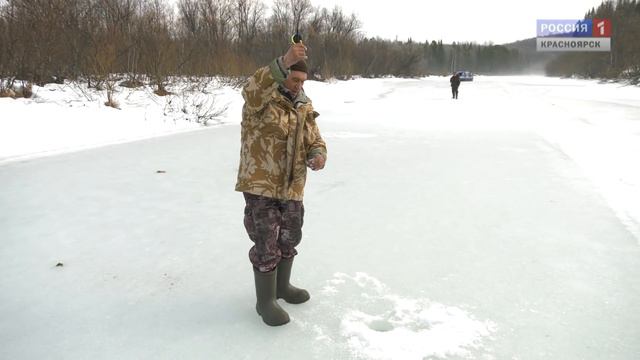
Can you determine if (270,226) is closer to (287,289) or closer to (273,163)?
(273,163)

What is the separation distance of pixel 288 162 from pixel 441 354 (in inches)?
44.3

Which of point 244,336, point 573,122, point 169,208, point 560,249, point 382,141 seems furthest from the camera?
point 573,122

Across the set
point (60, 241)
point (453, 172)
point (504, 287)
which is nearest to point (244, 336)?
point (504, 287)

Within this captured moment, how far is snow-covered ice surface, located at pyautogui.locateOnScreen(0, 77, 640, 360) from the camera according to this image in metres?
2.12

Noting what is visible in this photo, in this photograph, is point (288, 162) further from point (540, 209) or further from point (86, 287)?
point (540, 209)

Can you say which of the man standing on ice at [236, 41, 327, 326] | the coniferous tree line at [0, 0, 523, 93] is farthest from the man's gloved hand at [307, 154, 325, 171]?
the coniferous tree line at [0, 0, 523, 93]

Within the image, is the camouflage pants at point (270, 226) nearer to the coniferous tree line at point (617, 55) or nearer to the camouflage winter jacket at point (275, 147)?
the camouflage winter jacket at point (275, 147)

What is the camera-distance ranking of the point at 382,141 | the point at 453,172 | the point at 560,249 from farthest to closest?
1. the point at 382,141
2. the point at 453,172
3. the point at 560,249

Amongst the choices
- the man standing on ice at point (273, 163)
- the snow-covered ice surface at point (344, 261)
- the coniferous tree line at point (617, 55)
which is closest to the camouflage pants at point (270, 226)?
the man standing on ice at point (273, 163)

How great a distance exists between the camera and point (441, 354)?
200 cm

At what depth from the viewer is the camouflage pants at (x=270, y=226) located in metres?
2.09

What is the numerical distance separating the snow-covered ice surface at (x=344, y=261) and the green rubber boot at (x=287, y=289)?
45mm

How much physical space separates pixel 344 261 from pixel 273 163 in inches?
47.8

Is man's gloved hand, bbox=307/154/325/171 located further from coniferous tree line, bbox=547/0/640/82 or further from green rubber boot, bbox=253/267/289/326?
coniferous tree line, bbox=547/0/640/82
